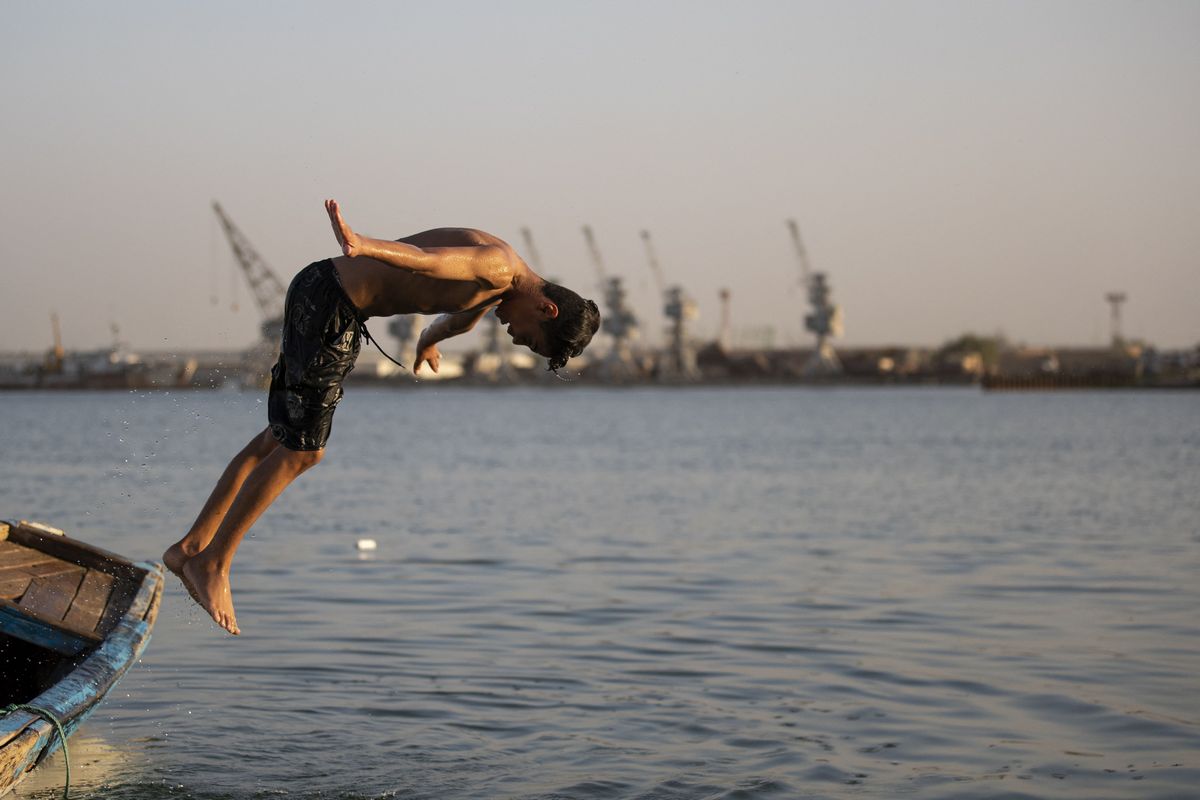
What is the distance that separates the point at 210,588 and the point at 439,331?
206 centimetres

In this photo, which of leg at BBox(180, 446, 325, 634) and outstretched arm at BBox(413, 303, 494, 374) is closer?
leg at BBox(180, 446, 325, 634)

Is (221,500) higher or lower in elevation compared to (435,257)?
lower

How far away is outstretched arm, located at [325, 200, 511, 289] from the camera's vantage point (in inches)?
295

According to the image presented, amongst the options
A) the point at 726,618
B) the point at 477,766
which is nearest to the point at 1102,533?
the point at 726,618

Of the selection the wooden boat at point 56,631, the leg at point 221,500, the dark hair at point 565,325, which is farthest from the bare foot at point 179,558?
the dark hair at point 565,325

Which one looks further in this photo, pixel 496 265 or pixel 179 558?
pixel 179 558

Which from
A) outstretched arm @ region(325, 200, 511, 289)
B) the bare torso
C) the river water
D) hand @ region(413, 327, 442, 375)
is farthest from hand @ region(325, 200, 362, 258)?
the river water

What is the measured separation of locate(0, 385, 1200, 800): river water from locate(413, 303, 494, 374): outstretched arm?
9.73ft

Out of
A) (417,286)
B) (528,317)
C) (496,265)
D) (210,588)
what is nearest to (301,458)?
(210,588)

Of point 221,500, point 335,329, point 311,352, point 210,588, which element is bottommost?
point 210,588

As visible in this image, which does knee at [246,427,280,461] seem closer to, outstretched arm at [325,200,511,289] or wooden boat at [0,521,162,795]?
outstretched arm at [325,200,511,289]

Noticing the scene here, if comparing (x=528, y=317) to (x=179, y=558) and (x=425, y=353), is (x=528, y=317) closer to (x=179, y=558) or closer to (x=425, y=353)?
(x=425, y=353)

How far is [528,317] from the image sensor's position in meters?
8.62

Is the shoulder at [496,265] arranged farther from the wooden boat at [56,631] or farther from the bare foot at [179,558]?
the wooden boat at [56,631]
